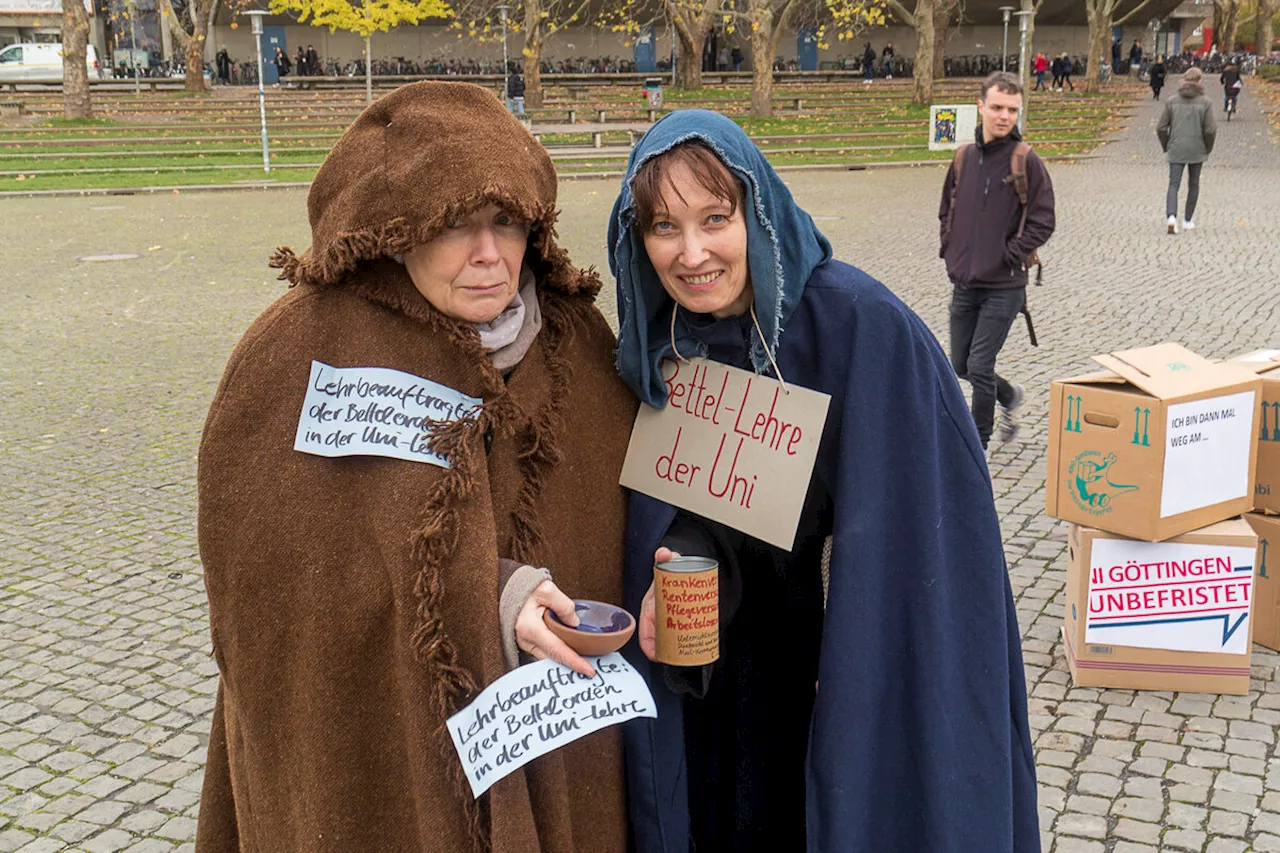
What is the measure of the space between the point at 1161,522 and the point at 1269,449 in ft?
1.93

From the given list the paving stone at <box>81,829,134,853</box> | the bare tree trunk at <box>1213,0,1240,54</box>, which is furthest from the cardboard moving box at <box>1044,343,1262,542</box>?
the bare tree trunk at <box>1213,0,1240,54</box>

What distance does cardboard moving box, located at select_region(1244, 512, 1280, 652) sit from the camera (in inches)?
167

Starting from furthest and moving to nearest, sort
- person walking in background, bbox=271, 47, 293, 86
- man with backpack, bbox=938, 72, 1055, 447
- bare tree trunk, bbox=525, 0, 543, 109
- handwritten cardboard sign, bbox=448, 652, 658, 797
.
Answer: person walking in background, bbox=271, 47, 293, 86 → bare tree trunk, bbox=525, 0, 543, 109 → man with backpack, bbox=938, 72, 1055, 447 → handwritten cardboard sign, bbox=448, 652, 658, 797

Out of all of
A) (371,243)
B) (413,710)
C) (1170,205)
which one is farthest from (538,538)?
(1170,205)

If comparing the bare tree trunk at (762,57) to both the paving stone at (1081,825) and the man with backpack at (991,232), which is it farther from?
the paving stone at (1081,825)

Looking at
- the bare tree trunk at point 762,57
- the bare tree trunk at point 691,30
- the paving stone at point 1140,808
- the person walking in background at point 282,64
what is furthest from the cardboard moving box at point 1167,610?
the person walking in background at point 282,64

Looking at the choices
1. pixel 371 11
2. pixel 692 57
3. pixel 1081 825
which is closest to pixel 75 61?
pixel 371 11

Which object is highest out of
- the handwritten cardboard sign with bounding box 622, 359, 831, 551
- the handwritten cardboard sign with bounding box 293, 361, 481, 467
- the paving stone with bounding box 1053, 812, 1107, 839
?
the handwritten cardboard sign with bounding box 293, 361, 481, 467

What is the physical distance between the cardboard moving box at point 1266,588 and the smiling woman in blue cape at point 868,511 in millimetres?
2460

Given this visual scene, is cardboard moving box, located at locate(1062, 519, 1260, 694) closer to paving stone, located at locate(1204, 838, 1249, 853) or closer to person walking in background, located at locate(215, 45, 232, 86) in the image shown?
paving stone, located at locate(1204, 838, 1249, 853)

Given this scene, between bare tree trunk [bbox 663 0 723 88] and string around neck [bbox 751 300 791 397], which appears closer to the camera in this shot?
string around neck [bbox 751 300 791 397]

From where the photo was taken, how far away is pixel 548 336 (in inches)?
88.1

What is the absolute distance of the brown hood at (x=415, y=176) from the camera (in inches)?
78.0

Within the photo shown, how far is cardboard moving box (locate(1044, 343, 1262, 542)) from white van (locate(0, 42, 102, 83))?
41.8m
